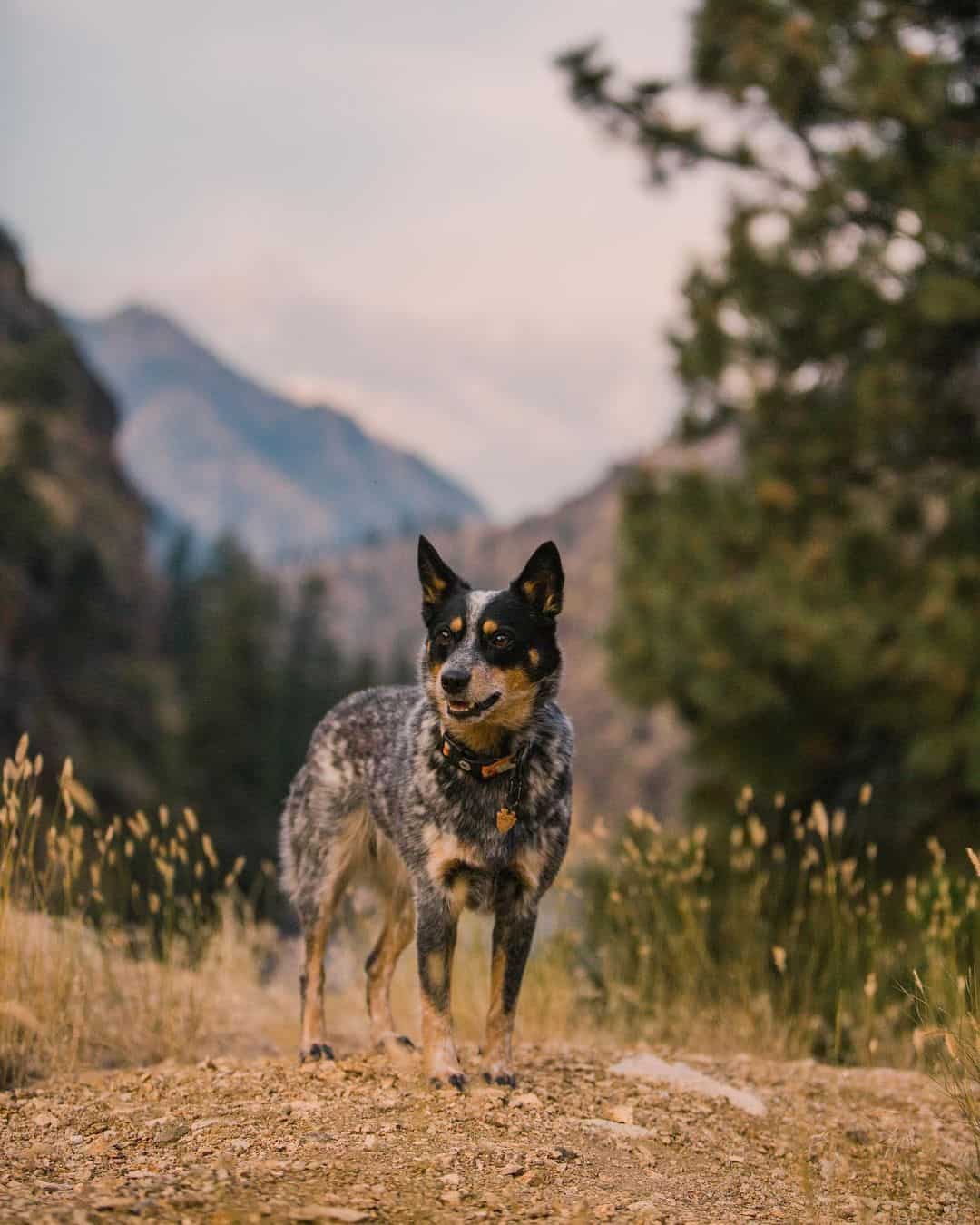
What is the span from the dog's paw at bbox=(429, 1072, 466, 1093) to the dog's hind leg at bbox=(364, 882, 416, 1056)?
1.21m

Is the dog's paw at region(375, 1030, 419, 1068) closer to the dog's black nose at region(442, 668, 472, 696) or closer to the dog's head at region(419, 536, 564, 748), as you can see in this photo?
the dog's head at region(419, 536, 564, 748)

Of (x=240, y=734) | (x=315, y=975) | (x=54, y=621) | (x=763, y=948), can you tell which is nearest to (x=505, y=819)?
(x=315, y=975)

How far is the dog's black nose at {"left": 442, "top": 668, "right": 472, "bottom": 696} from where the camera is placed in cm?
499

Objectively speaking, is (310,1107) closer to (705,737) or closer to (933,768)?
(933,768)

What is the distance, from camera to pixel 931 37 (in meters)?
11.4

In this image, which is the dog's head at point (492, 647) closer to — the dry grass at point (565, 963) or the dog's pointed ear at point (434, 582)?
the dog's pointed ear at point (434, 582)

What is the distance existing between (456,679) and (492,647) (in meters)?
0.26

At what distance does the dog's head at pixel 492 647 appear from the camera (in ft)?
16.6

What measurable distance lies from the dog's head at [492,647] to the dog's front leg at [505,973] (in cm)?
75

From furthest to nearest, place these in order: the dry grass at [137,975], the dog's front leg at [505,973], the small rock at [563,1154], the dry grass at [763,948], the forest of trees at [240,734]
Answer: the forest of trees at [240,734], the dry grass at [763,948], the dry grass at [137,975], the dog's front leg at [505,973], the small rock at [563,1154]

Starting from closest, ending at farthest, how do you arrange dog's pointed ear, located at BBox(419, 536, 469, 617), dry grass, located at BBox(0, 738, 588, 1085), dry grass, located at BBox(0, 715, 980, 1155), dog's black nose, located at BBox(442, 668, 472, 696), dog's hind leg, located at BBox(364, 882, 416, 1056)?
dog's black nose, located at BBox(442, 668, 472, 696) → dog's pointed ear, located at BBox(419, 536, 469, 617) → dry grass, located at BBox(0, 738, 588, 1085) → dry grass, located at BBox(0, 715, 980, 1155) → dog's hind leg, located at BBox(364, 882, 416, 1056)

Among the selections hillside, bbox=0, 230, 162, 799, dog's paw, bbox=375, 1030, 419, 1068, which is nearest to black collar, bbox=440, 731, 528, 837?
dog's paw, bbox=375, 1030, 419, 1068

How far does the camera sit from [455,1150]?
4359 mm

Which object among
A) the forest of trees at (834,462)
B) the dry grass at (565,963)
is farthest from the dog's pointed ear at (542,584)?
the forest of trees at (834,462)
